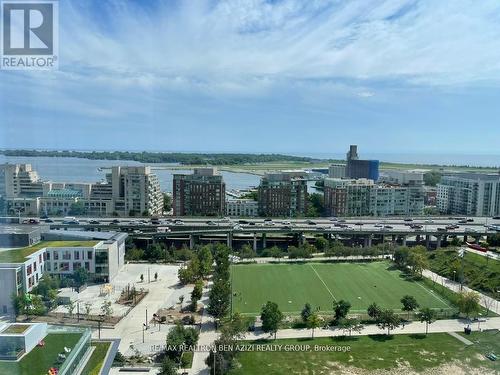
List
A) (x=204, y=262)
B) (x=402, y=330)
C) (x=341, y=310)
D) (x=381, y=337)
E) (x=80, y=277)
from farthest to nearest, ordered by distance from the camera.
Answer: (x=204, y=262) < (x=80, y=277) < (x=341, y=310) < (x=402, y=330) < (x=381, y=337)

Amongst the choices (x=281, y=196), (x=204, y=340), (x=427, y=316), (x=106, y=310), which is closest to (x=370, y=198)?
(x=281, y=196)

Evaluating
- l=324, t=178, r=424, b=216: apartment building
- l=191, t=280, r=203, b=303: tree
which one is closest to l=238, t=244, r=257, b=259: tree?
l=191, t=280, r=203, b=303: tree

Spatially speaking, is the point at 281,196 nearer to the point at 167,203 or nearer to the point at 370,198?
the point at 370,198

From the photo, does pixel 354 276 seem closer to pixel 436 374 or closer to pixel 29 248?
pixel 436 374

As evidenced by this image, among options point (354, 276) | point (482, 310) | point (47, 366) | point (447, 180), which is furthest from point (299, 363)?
point (447, 180)

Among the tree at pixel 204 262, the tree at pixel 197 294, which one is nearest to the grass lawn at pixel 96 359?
the tree at pixel 197 294

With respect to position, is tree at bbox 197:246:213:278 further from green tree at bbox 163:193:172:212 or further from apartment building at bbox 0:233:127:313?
green tree at bbox 163:193:172:212

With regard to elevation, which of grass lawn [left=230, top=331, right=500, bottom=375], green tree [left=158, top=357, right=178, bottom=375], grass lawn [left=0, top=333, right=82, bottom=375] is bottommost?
grass lawn [left=230, top=331, right=500, bottom=375]
